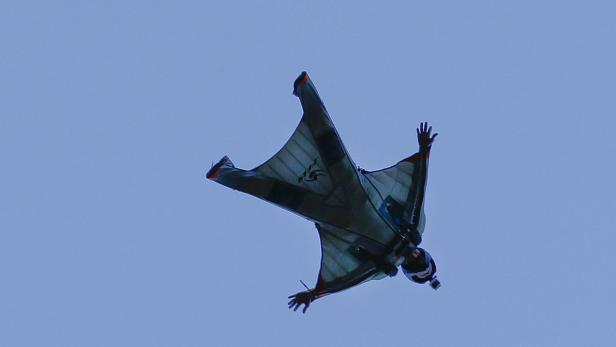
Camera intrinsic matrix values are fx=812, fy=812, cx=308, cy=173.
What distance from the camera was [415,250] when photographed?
1321 inches

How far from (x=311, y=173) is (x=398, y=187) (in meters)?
4.03

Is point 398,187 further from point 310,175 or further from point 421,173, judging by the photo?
point 310,175

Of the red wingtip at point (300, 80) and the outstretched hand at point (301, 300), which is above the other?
the red wingtip at point (300, 80)

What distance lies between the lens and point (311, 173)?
111 feet

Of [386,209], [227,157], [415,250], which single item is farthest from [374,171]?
[227,157]

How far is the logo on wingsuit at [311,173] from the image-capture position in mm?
33688

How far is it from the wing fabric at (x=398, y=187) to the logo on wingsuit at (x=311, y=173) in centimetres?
208

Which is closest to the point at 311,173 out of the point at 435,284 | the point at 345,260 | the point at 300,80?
the point at 300,80

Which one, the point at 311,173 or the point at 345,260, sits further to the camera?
the point at 345,260

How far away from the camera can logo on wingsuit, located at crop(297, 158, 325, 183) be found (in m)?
33.7

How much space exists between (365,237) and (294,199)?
335cm

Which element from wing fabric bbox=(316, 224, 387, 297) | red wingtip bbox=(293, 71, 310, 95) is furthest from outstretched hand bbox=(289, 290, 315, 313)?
red wingtip bbox=(293, 71, 310, 95)

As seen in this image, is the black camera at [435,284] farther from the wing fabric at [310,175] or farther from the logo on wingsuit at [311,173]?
the logo on wingsuit at [311,173]

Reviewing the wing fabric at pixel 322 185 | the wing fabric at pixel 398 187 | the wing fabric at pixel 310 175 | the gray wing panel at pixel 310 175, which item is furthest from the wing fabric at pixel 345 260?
the wing fabric at pixel 398 187
